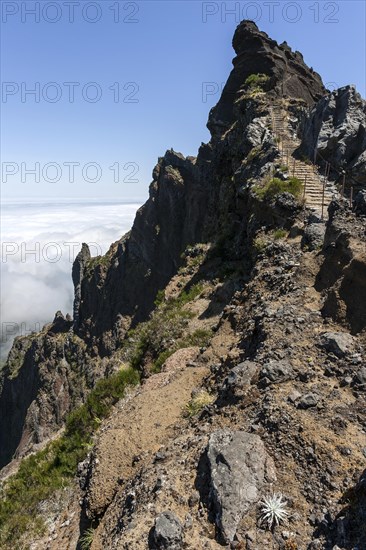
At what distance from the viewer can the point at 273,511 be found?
20.0ft

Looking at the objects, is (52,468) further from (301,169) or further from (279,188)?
(301,169)

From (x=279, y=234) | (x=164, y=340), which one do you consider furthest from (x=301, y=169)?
→ (x=164, y=340)

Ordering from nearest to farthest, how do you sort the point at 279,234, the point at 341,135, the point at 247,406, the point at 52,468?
the point at 247,406 < the point at 52,468 < the point at 279,234 < the point at 341,135

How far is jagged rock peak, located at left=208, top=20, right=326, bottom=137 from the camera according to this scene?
42.2 meters

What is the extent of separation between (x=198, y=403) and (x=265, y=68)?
4445 centimetres

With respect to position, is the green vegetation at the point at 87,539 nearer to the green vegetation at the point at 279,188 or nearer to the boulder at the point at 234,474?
the boulder at the point at 234,474

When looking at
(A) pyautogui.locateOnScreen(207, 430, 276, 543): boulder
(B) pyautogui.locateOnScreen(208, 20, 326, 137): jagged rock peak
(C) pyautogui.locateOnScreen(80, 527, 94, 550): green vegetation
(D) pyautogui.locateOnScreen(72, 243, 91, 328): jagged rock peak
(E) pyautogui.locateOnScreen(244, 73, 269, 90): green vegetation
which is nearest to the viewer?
(A) pyautogui.locateOnScreen(207, 430, 276, 543): boulder

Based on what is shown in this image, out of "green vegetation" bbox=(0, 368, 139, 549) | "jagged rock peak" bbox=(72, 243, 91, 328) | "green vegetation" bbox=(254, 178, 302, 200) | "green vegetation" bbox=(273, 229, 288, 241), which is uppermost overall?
"green vegetation" bbox=(254, 178, 302, 200)

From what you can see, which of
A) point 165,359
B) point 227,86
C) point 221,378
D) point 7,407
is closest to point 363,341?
point 221,378

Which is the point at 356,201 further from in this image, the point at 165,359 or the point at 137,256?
the point at 137,256

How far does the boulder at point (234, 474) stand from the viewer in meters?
6.23

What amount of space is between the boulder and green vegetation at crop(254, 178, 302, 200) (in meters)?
15.3

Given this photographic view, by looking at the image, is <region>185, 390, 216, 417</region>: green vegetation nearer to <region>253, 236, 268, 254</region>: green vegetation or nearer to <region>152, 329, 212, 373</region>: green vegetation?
<region>152, 329, 212, 373</region>: green vegetation

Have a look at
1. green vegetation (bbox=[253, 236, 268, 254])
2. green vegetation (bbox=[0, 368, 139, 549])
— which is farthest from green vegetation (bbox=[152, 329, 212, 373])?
green vegetation (bbox=[253, 236, 268, 254])
